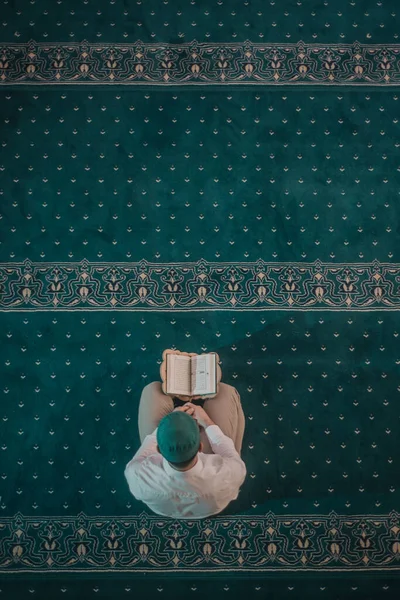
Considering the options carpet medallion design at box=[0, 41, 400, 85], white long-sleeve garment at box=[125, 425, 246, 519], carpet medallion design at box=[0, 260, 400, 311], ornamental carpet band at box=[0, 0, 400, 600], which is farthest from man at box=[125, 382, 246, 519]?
carpet medallion design at box=[0, 41, 400, 85]

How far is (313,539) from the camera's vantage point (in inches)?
113

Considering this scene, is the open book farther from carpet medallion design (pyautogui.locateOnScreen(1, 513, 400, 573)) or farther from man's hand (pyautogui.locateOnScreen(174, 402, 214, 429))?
carpet medallion design (pyautogui.locateOnScreen(1, 513, 400, 573))

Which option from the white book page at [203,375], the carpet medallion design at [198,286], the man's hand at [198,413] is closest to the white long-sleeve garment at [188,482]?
the man's hand at [198,413]

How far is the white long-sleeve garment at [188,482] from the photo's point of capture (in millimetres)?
→ 2375

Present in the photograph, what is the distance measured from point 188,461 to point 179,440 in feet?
0.31

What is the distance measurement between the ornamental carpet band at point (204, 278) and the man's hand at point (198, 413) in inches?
12.0

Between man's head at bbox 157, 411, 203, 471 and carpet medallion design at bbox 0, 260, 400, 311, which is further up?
carpet medallion design at bbox 0, 260, 400, 311

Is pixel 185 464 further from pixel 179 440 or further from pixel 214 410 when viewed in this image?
pixel 214 410

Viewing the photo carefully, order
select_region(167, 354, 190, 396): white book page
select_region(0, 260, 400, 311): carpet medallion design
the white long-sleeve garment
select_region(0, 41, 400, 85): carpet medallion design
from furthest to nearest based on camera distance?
1. select_region(0, 41, 400, 85): carpet medallion design
2. select_region(0, 260, 400, 311): carpet medallion design
3. select_region(167, 354, 190, 396): white book page
4. the white long-sleeve garment

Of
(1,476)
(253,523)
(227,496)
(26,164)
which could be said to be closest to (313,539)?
(253,523)

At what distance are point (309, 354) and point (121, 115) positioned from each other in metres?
1.42

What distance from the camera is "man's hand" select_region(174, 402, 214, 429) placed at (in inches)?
107

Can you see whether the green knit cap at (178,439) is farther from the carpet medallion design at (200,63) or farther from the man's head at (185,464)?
the carpet medallion design at (200,63)

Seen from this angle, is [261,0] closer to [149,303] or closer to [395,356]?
[149,303]
